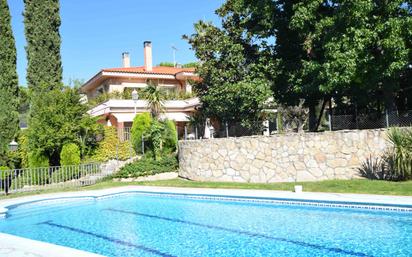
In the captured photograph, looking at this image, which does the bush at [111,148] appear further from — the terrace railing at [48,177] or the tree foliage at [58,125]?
the terrace railing at [48,177]

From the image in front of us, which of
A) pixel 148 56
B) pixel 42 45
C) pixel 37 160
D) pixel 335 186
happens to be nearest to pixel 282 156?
pixel 335 186

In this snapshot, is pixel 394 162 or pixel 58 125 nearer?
pixel 394 162

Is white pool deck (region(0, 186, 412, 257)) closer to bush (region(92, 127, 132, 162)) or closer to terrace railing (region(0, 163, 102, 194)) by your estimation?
terrace railing (region(0, 163, 102, 194))

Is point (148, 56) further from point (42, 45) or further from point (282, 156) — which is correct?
point (282, 156)

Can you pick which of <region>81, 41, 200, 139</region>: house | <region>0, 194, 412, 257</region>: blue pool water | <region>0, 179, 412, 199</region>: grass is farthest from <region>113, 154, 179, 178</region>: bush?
<region>0, 194, 412, 257</region>: blue pool water

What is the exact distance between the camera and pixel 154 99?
2841 cm

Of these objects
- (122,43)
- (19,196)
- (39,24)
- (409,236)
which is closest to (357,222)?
(409,236)

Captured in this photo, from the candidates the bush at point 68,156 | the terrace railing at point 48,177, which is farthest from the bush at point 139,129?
the bush at point 68,156

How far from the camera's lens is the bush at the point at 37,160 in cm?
2506

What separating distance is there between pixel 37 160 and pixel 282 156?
52.5 ft

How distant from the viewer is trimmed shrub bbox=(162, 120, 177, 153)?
83.8 feet

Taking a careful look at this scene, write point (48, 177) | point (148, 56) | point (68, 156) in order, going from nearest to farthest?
point (48, 177) < point (68, 156) < point (148, 56)

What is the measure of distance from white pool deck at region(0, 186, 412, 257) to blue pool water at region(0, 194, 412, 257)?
437mm

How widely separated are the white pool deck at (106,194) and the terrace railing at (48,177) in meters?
2.38
